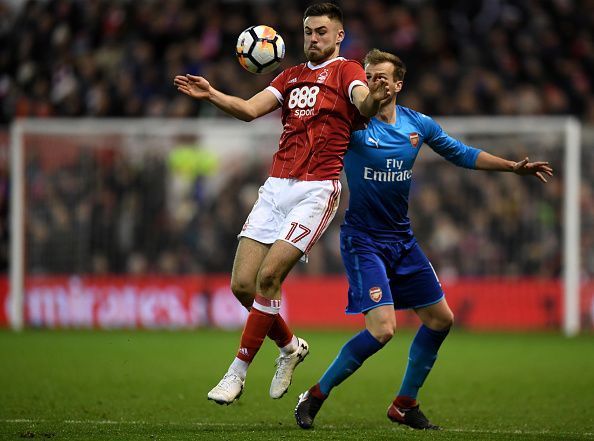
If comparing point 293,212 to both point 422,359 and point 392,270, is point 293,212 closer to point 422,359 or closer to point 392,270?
point 392,270

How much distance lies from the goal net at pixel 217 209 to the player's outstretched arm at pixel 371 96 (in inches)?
395

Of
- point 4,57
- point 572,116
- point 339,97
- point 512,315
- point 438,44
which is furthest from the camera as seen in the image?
point 4,57

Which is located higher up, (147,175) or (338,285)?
(147,175)

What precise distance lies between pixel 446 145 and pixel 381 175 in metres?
0.60

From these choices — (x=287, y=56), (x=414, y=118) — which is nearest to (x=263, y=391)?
(x=414, y=118)

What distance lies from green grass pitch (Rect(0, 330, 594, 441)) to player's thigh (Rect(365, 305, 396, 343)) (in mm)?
645

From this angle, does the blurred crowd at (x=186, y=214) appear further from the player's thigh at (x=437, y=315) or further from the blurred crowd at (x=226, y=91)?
the player's thigh at (x=437, y=315)

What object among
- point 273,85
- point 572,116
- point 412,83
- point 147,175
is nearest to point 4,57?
point 147,175

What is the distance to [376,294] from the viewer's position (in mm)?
7664

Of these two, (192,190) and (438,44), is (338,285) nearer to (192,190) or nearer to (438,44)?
(192,190)

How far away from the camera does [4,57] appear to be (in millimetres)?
21953

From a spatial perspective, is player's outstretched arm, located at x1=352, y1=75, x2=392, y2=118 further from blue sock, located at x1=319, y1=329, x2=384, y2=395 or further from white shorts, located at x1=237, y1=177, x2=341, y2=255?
blue sock, located at x1=319, y1=329, x2=384, y2=395

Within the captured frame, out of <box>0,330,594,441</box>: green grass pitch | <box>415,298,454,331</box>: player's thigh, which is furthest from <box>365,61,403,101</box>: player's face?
<box>0,330,594,441</box>: green grass pitch

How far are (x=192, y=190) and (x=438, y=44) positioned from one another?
5416 millimetres
